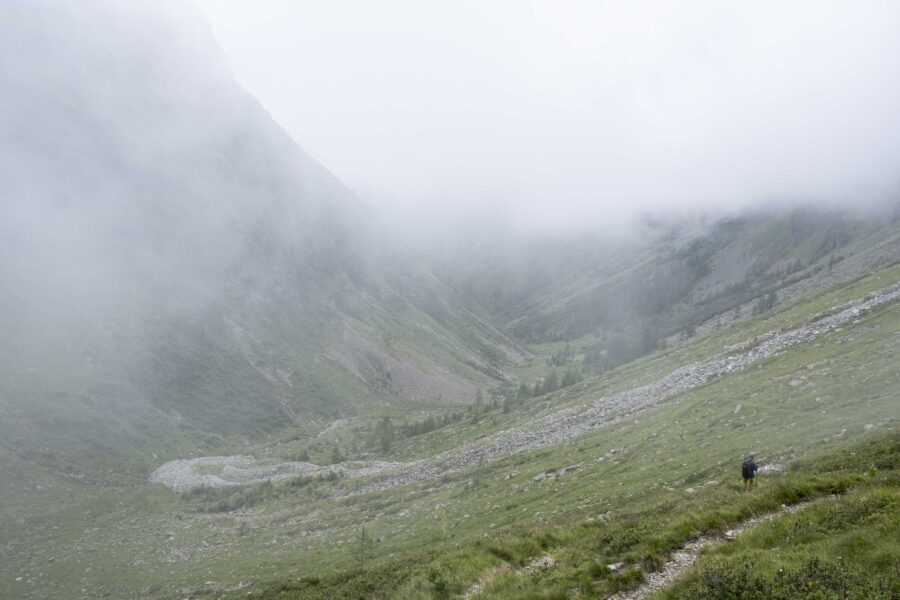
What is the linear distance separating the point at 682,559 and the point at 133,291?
488 feet

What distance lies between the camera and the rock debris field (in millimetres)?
56750

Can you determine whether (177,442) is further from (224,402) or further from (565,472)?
(565,472)

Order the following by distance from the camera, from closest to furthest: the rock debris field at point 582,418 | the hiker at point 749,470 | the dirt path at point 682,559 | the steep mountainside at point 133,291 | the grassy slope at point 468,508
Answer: the dirt path at point 682,559 < the hiker at point 749,470 < the grassy slope at point 468,508 < the rock debris field at point 582,418 < the steep mountainside at point 133,291

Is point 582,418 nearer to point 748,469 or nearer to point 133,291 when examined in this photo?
point 748,469

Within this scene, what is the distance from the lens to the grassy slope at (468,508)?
2419 cm

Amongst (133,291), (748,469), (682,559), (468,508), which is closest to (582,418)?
(468,508)

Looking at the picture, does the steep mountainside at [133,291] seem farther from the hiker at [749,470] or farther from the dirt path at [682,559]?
the hiker at [749,470]

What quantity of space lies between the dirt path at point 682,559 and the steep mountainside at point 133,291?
3401 inches

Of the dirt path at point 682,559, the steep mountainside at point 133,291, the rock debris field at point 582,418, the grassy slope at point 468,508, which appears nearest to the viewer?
the dirt path at point 682,559

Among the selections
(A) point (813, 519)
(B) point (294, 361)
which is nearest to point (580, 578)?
(A) point (813, 519)

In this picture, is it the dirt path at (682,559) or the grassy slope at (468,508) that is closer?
the dirt path at (682,559)

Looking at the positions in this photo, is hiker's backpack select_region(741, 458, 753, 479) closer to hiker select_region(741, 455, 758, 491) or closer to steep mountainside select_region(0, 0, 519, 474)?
hiker select_region(741, 455, 758, 491)

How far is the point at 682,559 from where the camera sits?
15.8 m

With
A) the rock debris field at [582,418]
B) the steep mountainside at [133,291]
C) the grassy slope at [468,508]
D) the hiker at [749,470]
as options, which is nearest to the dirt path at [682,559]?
the grassy slope at [468,508]
